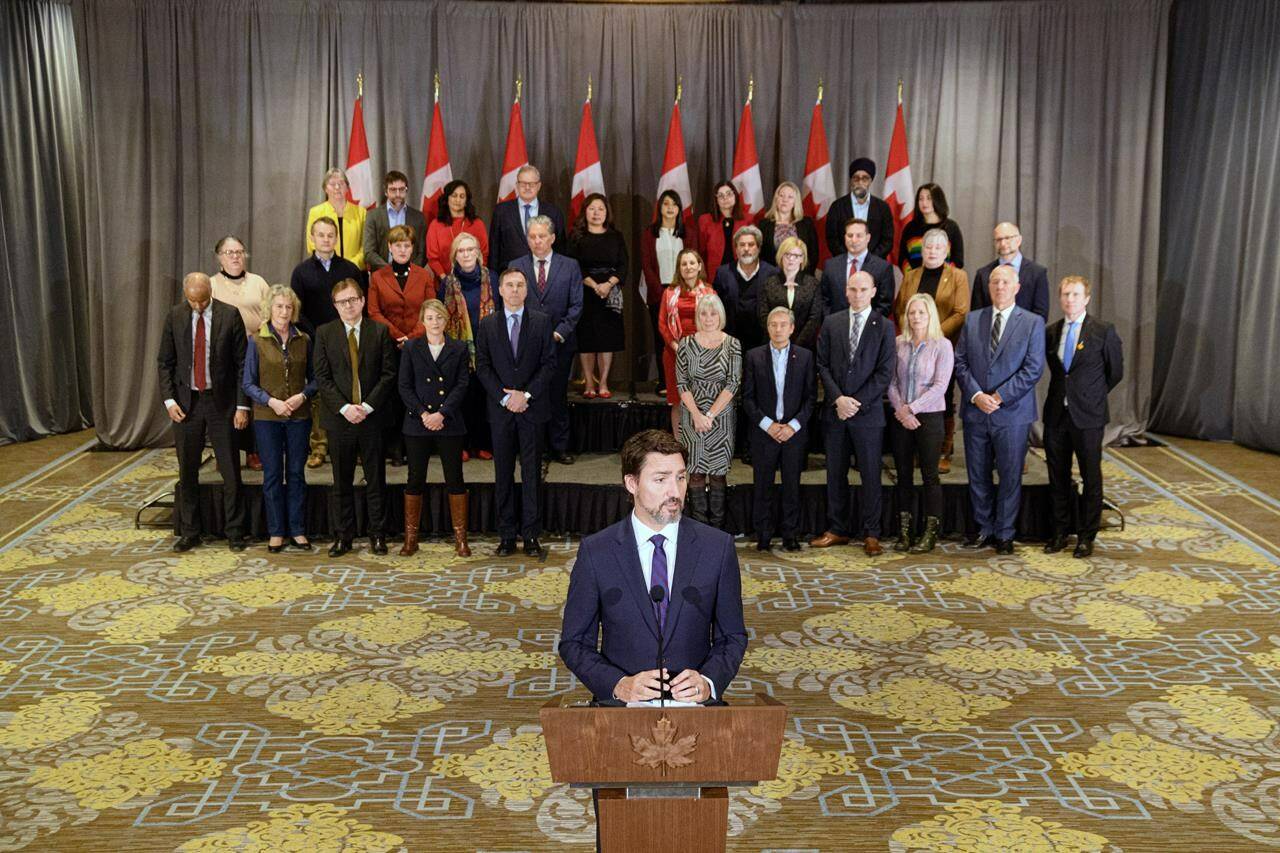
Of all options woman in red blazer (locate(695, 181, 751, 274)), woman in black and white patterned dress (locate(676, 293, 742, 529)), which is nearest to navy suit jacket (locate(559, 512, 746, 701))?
woman in black and white patterned dress (locate(676, 293, 742, 529))

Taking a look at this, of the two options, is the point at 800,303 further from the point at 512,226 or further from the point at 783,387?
the point at 512,226

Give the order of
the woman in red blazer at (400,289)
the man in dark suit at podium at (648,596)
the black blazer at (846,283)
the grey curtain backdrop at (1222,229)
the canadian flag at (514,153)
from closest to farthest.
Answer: the man in dark suit at podium at (648,596) < the woman in red blazer at (400,289) < the black blazer at (846,283) < the canadian flag at (514,153) < the grey curtain backdrop at (1222,229)

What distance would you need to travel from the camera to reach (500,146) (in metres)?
11.3

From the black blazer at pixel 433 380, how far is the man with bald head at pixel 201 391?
1064mm

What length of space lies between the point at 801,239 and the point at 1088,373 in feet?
7.63

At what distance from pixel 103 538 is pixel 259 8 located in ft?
16.3

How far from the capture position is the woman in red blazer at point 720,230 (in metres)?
9.62

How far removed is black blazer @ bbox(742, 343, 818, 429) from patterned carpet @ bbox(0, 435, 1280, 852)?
36.3 inches

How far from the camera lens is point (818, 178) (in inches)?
421

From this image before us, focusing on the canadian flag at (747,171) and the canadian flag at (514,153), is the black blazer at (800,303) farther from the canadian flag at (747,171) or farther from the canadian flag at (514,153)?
the canadian flag at (514,153)

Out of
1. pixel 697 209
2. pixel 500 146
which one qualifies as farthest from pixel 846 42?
pixel 500 146

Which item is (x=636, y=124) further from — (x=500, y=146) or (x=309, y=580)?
(x=309, y=580)

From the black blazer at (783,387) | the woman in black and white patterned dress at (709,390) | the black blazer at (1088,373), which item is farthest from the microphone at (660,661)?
the black blazer at (1088,373)

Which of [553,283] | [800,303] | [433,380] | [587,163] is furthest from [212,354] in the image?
[587,163]
